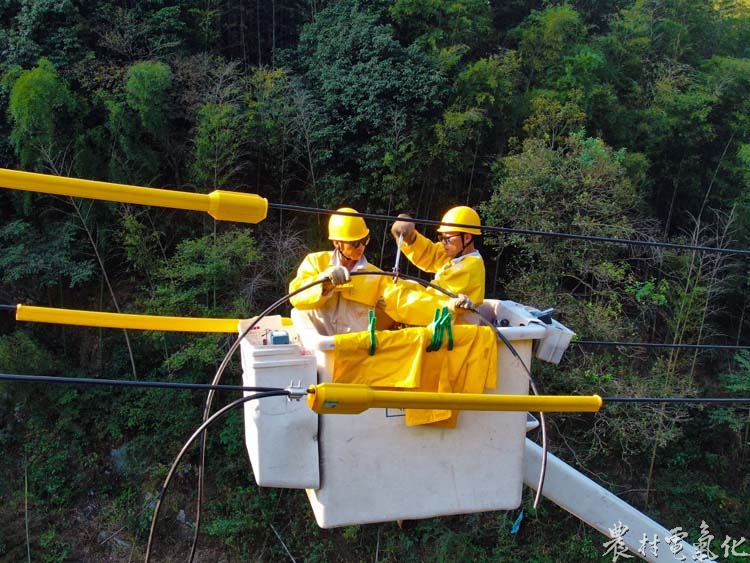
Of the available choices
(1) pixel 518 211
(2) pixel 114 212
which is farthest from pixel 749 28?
(2) pixel 114 212

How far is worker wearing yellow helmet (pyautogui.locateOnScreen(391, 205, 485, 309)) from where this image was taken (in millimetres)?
3611

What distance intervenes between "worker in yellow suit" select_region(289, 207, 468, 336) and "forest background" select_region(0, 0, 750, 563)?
21.2 ft

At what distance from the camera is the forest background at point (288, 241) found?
998cm

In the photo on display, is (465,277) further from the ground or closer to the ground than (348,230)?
closer to the ground

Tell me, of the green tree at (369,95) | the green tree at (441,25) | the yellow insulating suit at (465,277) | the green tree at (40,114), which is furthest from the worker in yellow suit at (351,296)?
the green tree at (441,25)

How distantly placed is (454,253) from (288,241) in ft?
23.2

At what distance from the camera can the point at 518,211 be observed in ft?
34.4

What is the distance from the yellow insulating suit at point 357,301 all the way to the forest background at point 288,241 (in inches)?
256

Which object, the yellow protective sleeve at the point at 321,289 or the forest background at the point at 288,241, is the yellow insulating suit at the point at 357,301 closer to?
the yellow protective sleeve at the point at 321,289

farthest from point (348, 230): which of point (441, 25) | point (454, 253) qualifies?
point (441, 25)

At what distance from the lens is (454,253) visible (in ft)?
12.6

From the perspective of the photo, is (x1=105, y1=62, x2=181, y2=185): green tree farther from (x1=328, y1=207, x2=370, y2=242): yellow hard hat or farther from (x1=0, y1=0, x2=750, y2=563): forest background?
(x1=328, y1=207, x2=370, y2=242): yellow hard hat

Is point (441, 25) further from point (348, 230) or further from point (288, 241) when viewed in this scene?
point (348, 230)

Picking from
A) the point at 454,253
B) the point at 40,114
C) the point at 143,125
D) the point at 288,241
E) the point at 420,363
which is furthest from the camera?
the point at 288,241
